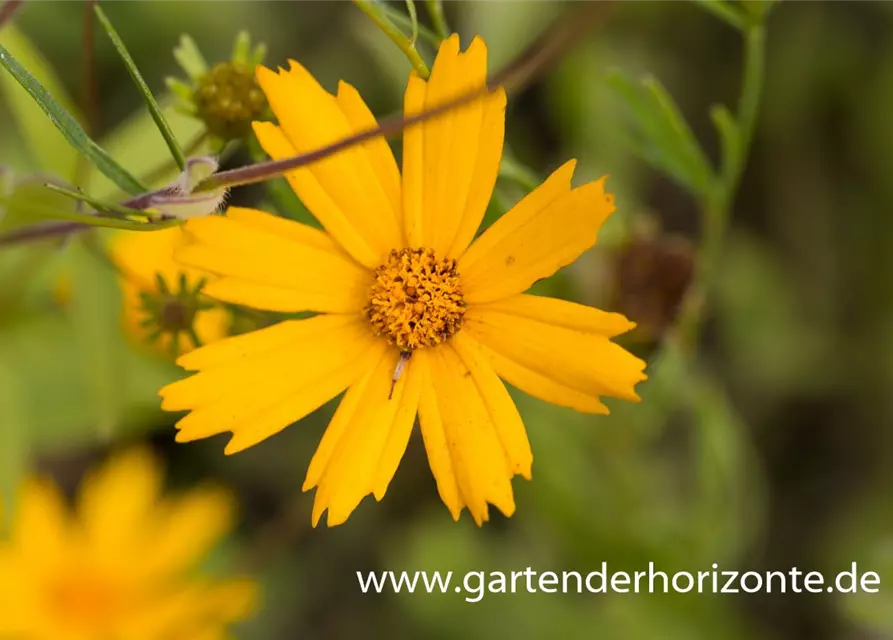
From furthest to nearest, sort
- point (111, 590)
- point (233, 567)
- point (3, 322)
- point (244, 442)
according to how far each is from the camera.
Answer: point (233, 567), point (111, 590), point (3, 322), point (244, 442)

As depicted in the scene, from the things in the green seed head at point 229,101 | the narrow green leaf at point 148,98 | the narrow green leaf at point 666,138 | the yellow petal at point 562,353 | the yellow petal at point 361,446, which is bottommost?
the yellow petal at point 361,446

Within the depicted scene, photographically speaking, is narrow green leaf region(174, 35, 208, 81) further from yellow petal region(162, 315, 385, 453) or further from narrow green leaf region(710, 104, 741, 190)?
narrow green leaf region(710, 104, 741, 190)

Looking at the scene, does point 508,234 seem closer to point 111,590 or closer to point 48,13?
point 111,590

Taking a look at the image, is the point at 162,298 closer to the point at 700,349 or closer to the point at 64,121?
the point at 64,121

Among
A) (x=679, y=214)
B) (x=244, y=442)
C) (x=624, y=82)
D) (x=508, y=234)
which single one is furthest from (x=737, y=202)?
(x=244, y=442)

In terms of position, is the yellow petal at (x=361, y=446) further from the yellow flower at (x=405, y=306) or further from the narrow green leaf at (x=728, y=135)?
the narrow green leaf at (x=728, y=135)

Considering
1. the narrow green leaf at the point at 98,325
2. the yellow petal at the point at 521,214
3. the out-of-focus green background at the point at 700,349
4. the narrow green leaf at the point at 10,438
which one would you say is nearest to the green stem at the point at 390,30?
the yellow petal at the point at 521,214

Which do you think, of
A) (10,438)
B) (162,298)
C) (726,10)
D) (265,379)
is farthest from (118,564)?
(726,10)

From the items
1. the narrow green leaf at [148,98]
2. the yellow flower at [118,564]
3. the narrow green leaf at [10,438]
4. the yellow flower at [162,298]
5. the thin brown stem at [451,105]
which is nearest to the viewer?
the thin brown stem at [451,105]
